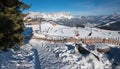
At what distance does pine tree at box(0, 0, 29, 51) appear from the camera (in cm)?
1516

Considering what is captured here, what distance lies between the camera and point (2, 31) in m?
15.3

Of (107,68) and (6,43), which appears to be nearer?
(6,43)

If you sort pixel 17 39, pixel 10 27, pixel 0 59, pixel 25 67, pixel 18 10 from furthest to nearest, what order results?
pixel 18 10 < pixel 17 39 < pixel 0 59 < pixel 25 67 < pixel 10 27

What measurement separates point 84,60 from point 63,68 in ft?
14.2

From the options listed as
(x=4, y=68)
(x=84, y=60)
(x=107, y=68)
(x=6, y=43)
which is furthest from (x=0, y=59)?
(x=107, y=68)

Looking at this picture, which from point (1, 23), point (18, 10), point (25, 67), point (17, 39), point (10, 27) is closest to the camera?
point (1, 23)

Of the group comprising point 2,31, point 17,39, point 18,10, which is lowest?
point 17,39

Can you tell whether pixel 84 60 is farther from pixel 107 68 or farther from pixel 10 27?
pixel 10 27

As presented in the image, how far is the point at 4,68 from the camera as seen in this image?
15078 millimetres

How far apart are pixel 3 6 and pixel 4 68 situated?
16.8 ft

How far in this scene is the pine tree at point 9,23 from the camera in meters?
15.2

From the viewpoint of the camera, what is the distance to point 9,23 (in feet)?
50.8

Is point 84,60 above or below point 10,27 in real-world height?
below

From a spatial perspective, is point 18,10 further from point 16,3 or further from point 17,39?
point 17,39
